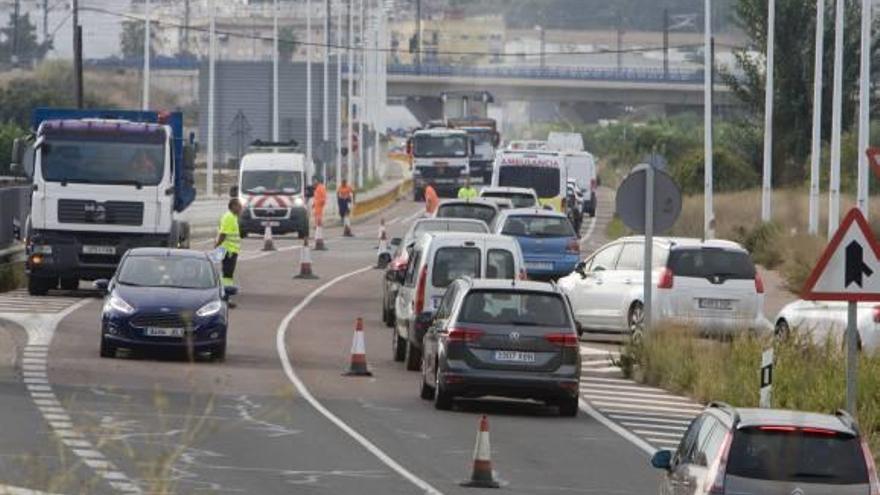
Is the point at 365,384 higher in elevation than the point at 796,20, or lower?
lower

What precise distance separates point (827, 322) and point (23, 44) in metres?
157

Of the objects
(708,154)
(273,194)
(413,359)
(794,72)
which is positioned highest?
(794,72)

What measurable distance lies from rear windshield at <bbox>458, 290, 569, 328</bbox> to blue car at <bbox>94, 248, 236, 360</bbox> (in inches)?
196

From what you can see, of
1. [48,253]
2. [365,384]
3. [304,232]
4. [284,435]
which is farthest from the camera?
[304,232]

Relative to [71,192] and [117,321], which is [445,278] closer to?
[117,321]

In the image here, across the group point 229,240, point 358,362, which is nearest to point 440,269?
point 358,362

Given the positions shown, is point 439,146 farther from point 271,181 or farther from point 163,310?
point 163,310

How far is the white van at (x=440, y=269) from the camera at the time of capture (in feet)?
104

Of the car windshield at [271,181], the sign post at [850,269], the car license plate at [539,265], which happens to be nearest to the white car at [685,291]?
the car license plate at [539,265]

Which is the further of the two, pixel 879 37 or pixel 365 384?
pixel 879 37

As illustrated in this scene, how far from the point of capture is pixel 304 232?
70.7m

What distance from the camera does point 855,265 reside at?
18.8 meters

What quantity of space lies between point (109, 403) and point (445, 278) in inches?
317

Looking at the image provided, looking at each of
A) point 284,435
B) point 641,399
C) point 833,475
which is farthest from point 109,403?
point 833,475
